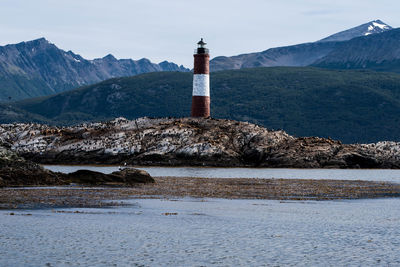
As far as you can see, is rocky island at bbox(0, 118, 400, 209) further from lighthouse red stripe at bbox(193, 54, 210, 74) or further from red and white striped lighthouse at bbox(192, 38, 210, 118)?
lighthouse red stripe at bbox(193, 54, 210, 74)

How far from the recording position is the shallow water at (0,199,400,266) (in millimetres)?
24891

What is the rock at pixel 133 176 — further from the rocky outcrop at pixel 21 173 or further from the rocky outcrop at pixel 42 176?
the rocky outcrop at pixel 21 173

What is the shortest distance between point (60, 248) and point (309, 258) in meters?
10.2

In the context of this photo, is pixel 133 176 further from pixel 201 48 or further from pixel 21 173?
pixel 201 48

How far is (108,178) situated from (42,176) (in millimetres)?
5989

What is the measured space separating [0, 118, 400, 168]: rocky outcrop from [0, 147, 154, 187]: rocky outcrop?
141 feet

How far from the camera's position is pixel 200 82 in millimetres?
115812

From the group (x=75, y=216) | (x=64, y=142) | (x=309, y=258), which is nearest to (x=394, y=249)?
(x=309, y=258)

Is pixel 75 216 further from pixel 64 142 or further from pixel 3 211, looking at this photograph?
pixel 64 142

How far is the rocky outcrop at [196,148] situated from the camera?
10156 centimetres

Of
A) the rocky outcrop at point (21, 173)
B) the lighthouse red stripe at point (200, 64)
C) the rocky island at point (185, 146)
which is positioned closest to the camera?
the rocky outcrop at point (21, 173)

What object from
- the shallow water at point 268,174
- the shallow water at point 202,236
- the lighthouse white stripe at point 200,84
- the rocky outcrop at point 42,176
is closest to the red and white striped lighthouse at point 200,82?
the lighthouse white stripe at point 200,84

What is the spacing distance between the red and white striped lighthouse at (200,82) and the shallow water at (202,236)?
247ft

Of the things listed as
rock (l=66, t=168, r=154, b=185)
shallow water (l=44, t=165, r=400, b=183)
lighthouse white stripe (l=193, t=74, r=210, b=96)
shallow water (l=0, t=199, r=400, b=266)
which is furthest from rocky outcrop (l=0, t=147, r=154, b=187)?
lighthouse white stripe (l=193, t=74, r=210, b=96)
